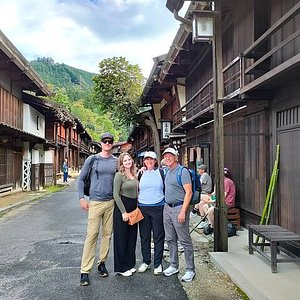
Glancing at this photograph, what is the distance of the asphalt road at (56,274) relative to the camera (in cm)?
448

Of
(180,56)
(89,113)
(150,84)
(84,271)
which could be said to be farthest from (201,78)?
(89,113)

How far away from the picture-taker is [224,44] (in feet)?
33.7

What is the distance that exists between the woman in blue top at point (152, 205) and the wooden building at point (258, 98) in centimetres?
184

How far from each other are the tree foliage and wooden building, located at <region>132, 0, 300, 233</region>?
369 inches

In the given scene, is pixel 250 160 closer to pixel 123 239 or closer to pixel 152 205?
pixel 152 205

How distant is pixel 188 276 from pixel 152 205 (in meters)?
1.10

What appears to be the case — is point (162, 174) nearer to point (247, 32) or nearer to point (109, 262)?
point (109, 262)

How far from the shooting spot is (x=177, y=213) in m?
5.08

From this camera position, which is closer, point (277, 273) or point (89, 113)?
point (277, 273)

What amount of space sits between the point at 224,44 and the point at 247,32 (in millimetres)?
2187

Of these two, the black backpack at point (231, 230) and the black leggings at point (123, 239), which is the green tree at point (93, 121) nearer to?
the black backpack at point (231, 230)

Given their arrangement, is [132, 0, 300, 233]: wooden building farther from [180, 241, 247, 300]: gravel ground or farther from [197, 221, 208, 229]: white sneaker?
[180, 241, 247, 300]: gravel ground

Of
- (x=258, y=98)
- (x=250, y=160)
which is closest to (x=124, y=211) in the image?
(x=258, y=98)

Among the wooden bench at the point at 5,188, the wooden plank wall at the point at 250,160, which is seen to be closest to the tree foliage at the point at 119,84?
the wooden bench at the point at 5,188
